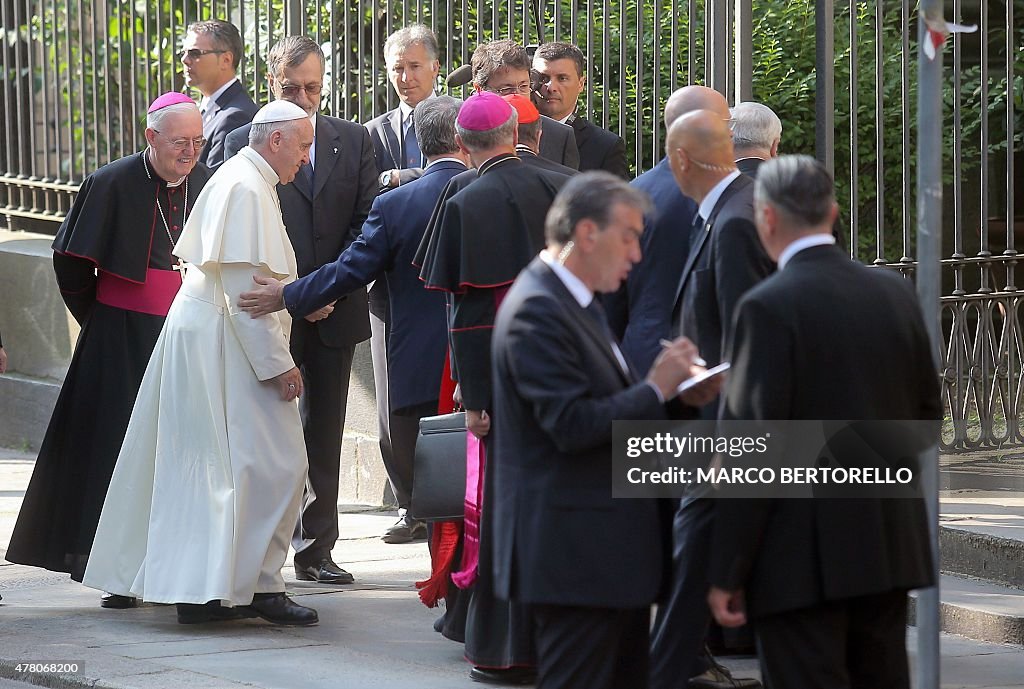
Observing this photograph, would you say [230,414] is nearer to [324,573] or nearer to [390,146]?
[324,573]

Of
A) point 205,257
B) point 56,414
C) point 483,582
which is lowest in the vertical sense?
point 483,582

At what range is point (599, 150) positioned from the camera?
298 inches

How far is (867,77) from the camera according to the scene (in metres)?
11.9

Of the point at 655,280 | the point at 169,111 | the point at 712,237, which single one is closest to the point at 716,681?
the point at 655,280

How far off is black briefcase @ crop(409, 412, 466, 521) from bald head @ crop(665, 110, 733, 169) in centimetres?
133

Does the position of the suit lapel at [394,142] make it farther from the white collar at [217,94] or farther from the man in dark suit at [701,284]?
the man in dark suit at [701,284]

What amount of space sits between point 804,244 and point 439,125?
268 centimetres

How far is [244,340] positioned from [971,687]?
106 inches

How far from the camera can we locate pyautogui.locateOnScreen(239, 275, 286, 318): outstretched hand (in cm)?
612

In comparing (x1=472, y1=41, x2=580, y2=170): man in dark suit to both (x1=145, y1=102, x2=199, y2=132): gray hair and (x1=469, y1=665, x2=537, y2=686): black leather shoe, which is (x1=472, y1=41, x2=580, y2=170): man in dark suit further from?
(x1=469, y1=665, x2=537, y2=686): black leather shoe

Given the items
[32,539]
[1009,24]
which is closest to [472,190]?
[32,539]

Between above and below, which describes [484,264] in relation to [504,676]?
above

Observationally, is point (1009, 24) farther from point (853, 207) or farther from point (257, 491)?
point (257, 491)

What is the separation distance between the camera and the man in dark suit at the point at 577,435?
3.88 meters
